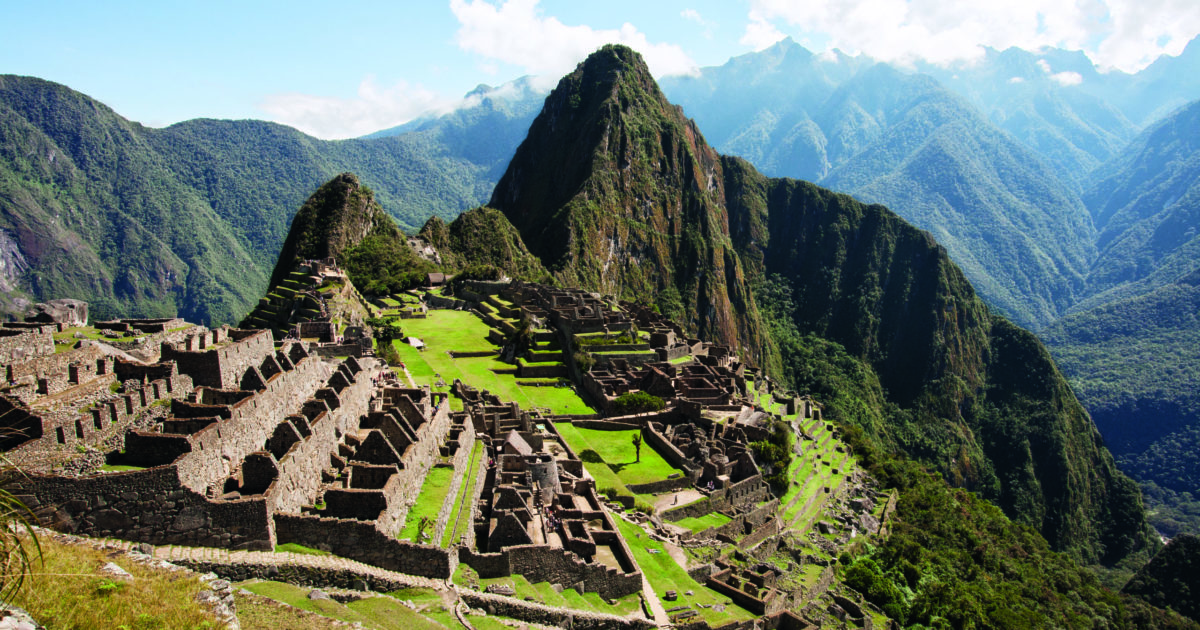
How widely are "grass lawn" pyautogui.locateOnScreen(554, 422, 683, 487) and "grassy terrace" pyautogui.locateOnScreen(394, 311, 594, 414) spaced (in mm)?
3336

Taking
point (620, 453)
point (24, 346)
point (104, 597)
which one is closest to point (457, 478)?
point (24, 346)

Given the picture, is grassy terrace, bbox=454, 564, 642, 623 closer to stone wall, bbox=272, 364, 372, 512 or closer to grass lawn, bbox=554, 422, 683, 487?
stone wall, bbox=272, 364, 372, 512

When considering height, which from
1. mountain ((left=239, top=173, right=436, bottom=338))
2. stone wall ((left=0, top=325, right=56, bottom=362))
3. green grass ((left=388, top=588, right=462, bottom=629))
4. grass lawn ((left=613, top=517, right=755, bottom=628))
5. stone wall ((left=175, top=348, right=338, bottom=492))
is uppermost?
mountain ((left=239, top=173, right=436, bottom=338))

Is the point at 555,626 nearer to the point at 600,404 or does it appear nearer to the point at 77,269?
the point at 600,404

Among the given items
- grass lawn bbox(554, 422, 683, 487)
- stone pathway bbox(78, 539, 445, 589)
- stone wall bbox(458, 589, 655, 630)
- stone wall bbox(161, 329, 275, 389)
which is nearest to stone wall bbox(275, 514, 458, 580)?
stone pathway bbox(78, 539, 445, 589)

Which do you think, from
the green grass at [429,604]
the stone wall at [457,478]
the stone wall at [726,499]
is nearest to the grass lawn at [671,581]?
the stone wall at [726,499]

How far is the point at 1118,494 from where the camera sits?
137625 mm

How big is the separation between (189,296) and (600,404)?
92914mm

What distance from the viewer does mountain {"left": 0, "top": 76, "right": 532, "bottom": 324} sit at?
340 ft

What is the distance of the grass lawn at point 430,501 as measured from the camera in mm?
19819

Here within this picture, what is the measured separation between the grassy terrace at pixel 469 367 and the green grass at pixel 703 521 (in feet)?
42.4

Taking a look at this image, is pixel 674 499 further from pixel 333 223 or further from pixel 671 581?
pixel 333 223

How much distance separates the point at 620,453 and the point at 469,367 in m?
16.6

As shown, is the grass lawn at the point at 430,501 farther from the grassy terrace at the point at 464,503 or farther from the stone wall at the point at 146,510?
the stone wall at the point at 146,510
